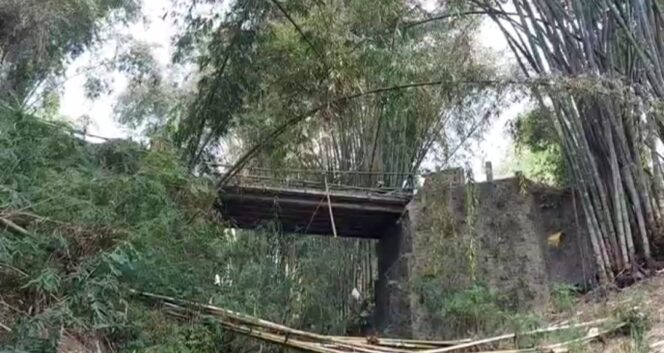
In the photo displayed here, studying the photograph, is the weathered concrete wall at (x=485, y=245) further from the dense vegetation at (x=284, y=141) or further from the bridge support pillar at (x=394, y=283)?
the dense vegetation at (x=284, y=141)

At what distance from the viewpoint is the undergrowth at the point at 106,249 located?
271 centimetres

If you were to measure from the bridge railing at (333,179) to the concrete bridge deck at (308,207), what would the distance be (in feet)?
0.30

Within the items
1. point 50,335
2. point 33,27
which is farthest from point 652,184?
point 33,27

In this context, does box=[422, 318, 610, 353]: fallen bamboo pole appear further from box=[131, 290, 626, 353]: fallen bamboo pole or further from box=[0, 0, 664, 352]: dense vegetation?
box=[0, 0, 664, 352]: dense vegetation

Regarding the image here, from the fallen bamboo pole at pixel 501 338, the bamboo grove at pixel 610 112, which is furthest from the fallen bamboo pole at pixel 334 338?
the bamboo grove at pixel 610 112

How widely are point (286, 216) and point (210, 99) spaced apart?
1553 mm

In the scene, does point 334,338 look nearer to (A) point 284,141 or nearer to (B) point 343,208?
(B) point 343,208

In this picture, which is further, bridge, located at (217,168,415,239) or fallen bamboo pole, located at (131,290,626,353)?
bridge, located at (217,168,415,239)

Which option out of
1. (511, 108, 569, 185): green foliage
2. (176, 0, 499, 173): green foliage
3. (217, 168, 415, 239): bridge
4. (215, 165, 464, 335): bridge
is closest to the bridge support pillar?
(215, 165, 464, 335): bridge

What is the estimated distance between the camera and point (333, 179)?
661 cm

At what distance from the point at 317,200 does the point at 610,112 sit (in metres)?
2.49

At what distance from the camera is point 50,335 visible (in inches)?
101

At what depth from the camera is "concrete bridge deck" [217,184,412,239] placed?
19.3 ft

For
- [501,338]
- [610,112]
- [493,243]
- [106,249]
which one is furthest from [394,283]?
[106,249]
